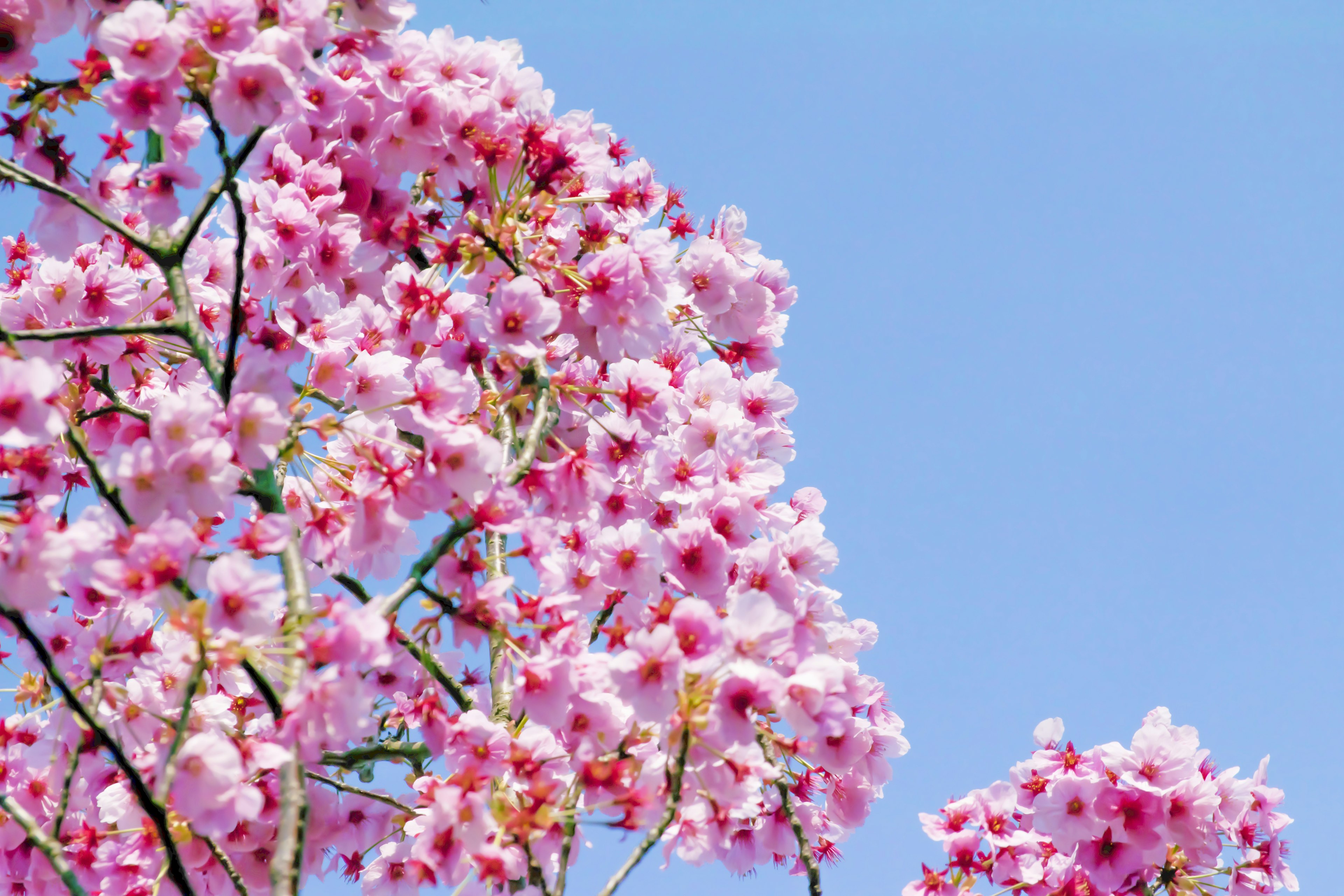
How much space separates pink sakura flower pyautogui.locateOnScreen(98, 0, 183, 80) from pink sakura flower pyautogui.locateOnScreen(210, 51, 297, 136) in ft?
0.51

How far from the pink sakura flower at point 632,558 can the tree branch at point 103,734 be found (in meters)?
1.76

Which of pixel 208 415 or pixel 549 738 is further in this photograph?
pixel 549 738

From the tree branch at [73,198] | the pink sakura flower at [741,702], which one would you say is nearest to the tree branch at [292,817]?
the pink sakura flower at [741,702]

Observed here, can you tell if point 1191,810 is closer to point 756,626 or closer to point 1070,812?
point 1070,812

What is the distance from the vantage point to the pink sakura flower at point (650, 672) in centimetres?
289

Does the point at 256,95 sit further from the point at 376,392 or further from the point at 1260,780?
the point at 1260,780

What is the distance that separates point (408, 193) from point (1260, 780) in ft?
17.1

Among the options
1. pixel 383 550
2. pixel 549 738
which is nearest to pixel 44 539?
pixel 383 550

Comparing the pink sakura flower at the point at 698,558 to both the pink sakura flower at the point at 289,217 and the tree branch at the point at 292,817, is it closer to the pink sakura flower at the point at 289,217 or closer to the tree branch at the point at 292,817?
the tree branch at the point at 292,817

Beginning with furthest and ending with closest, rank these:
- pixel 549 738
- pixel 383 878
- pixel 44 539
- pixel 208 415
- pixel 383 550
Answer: pixel 383 878 < pixel 383 550 < pixel 549 738 < pixel 208 415 < pixel 44 539

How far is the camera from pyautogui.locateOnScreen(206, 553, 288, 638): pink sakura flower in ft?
8.87

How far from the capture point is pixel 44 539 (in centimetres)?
279

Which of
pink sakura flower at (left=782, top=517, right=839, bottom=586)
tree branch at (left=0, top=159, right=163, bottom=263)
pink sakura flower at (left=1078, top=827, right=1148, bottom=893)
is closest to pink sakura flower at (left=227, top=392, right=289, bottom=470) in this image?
tree branch at (left=0, top=159, right=163, bottom=263)

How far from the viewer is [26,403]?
2.85 metres
